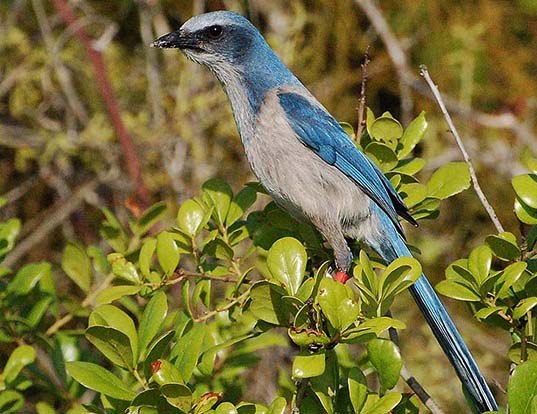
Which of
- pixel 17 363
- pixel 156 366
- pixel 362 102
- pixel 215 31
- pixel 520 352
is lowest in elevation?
pixel 520 352

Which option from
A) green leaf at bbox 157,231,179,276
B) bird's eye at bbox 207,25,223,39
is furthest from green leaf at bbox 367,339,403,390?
bird's eye at bbox 207,25,223,39

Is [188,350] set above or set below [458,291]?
above

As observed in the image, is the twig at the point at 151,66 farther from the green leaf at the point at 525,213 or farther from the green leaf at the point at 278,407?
the green leaf at the point at 278,407

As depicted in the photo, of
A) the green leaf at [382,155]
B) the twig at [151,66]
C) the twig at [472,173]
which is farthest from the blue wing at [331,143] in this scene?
the twig at [151,66]

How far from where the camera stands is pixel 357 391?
6.57 feet

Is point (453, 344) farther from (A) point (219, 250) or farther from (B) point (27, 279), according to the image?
(B) point (27, 279)

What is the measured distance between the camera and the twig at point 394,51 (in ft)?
16.6

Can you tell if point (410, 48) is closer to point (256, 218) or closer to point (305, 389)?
point (256, 218)

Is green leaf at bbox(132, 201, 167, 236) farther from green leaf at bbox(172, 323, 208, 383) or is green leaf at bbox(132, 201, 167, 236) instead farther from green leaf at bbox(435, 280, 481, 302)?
green leaf at bbox(435, 280, 481, 302)

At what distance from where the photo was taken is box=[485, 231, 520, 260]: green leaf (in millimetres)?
2182

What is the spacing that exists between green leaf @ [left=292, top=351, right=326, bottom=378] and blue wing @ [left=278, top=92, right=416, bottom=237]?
94 cm

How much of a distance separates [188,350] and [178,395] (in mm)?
170

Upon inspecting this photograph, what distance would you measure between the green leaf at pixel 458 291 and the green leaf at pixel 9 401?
3.78ft

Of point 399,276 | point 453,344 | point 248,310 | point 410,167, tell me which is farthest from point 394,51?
point 399,276
